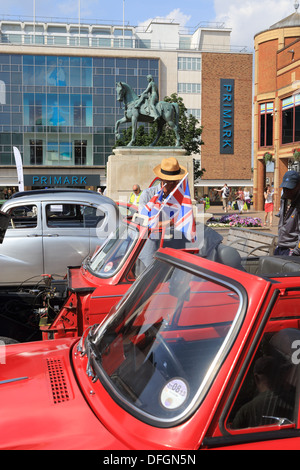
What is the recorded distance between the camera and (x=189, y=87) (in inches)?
2758

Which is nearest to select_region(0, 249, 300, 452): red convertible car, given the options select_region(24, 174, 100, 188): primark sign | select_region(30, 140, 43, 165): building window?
select_region(24, 174, 100, 188): primark sign

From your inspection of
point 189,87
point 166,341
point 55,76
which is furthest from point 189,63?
point 166,341

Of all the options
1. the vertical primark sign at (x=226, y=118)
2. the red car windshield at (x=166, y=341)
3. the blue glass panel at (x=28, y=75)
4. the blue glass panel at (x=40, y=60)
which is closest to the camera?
the red car windshield at (x=166, y=341)

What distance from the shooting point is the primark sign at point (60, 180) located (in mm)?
61703

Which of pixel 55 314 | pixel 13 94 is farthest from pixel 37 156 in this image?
pixel 55 314

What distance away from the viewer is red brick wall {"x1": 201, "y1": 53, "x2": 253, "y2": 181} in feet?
231

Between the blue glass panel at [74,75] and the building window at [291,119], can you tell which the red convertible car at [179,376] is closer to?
the building window at [291,119]

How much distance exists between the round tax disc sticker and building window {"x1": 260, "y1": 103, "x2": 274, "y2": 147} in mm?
39444

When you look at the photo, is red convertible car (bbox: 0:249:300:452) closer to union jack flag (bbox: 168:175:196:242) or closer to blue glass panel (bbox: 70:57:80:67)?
union jack flag (bbox: 168:175:196:242)

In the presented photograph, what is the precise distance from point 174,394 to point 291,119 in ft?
121

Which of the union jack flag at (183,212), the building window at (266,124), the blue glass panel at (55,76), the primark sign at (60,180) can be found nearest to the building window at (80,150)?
the primark sign at (60,180)

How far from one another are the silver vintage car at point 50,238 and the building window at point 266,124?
33.4 metres

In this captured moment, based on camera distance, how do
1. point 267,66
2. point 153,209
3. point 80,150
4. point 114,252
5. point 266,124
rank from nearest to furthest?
point 114,252 → point 153,209 → point 267,66 → point 266,124 → point 80,150

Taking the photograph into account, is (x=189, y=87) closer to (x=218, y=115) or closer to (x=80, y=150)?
(x=218, y=115)
